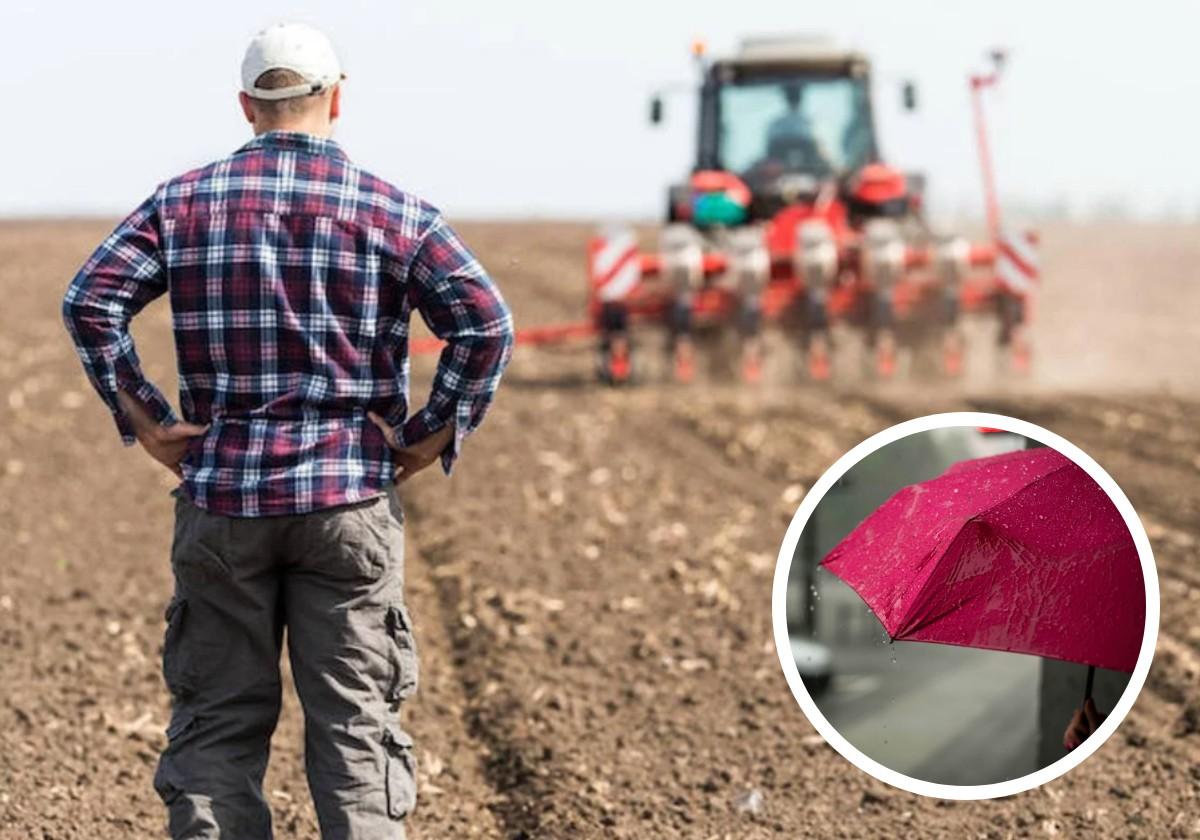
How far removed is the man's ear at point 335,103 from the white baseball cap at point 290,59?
5 cm

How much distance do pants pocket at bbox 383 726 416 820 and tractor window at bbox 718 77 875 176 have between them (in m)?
11.7

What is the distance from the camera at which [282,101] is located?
125 inches

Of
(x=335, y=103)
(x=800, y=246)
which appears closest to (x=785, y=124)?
(x=800, y=246)

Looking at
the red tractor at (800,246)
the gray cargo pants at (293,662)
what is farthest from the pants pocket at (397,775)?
the red tractor at (800,246)

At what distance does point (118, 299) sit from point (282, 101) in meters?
0.48

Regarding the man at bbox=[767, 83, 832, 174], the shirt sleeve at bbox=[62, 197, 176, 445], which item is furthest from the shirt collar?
the man at bbox=[767, 83, 832, 174]

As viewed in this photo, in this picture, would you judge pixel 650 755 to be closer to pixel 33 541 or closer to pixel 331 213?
pixel 331 213

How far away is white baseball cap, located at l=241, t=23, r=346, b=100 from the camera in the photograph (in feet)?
10.3

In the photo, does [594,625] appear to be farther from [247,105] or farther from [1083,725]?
[1083,725]

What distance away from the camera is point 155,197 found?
3.20 m

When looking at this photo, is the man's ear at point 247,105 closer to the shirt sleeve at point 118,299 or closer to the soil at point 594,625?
the shirt sleeve at point 118,299

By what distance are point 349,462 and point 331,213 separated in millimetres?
458

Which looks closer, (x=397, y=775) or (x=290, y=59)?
(x=290, y=59)

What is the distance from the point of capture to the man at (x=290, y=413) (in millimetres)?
3166
